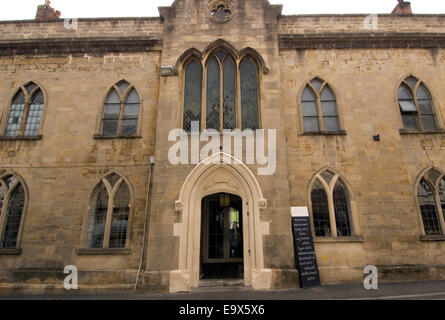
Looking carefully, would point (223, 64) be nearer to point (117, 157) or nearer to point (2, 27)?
point (117, 157)

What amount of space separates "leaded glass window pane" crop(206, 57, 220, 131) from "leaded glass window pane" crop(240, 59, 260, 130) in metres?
0.99

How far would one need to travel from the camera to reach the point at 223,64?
10125mm

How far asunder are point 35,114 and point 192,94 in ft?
22.1

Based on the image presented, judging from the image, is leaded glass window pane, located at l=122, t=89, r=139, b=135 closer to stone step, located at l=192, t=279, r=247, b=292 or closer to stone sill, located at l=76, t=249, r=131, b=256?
stone sill, located at l=76, t=249, r=131, b=256

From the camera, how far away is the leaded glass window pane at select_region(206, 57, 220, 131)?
30.8ft

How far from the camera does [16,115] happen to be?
34.1 ft

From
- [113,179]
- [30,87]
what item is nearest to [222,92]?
[113,179]

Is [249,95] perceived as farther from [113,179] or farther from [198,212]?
[113,179]

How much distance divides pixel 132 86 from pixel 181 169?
180 inches

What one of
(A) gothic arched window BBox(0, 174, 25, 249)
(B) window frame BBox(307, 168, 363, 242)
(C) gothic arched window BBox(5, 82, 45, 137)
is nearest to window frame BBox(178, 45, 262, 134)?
(B) window frame BBox(307, 168, 363, 242)
